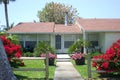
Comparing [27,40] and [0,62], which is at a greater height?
[0,62]

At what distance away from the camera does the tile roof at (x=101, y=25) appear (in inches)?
1177

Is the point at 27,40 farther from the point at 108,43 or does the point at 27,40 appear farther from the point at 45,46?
the point at 108,43

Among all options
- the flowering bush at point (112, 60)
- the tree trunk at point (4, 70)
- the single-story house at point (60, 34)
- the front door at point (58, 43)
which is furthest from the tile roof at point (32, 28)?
the tree trunk at point (4, 70)

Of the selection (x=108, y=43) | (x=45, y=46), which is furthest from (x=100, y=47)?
(x=45, y=46)

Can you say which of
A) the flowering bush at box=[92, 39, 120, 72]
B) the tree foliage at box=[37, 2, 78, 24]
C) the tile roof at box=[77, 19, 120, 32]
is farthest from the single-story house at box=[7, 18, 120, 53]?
the tree foliage at box=[37, 2, 78, 24]

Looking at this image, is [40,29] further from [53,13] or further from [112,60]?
[53,13]

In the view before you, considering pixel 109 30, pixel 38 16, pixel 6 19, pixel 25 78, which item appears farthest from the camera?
pixel 38 16

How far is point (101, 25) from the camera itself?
31.9 meters

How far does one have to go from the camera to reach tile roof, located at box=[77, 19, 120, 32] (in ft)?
98.1

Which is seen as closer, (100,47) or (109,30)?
(109,30)

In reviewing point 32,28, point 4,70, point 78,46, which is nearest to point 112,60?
point 4,70

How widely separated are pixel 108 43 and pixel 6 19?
68.3 ft

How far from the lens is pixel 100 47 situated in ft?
103

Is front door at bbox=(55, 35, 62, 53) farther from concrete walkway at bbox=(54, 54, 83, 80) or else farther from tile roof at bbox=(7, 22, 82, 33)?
concrete walkway at bbox=(54, 54, 83, 80)
